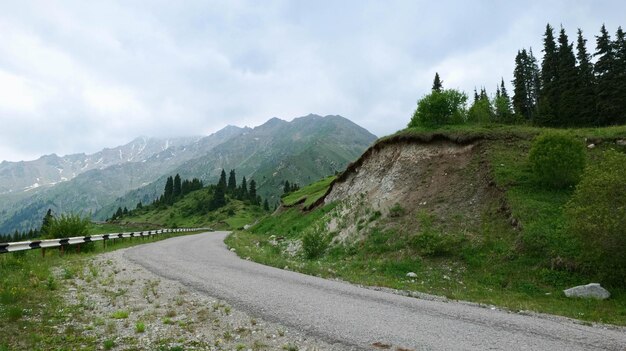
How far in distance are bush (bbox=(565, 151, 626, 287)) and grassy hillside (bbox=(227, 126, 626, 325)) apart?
2.94 ft

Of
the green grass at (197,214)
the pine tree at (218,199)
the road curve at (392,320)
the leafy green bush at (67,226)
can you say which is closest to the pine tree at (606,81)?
the road curve at (392,320)

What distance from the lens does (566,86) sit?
63.1 meters

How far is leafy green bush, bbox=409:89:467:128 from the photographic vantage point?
3806 centimetres

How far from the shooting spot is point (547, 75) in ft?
243

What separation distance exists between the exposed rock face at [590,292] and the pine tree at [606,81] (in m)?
50.6

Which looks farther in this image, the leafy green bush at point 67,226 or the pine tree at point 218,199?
the pine tree at point 218,199

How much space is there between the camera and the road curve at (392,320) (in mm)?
8672

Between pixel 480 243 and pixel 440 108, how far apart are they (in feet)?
64.8

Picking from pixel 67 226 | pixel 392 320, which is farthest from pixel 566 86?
pixel 67 226

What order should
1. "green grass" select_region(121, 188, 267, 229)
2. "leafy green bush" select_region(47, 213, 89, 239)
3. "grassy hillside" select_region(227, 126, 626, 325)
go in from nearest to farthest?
"grassy hillside" select_region(227, 126, 626, 325) < "leafy green bush" select_region(47, 213, 89, 239) < "green grass" select_region(121, 188, 267, 229)

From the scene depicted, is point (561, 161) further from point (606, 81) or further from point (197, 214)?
point (197, 214)

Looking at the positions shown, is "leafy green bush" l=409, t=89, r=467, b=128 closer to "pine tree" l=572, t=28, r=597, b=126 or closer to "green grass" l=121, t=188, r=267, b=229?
"pine tree" l=572, t=28, r=597, b=126

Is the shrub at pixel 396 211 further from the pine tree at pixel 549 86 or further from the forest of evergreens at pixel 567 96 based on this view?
the pine tree at pixel 549 86

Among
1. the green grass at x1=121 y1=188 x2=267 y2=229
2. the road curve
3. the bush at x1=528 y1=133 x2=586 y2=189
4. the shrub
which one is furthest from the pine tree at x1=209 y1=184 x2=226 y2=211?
the road curve
